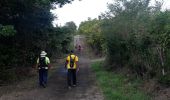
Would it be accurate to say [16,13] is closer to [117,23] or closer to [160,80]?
[117,23]

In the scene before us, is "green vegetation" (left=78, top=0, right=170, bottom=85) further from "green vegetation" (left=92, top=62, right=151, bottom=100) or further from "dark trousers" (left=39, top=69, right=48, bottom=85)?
"dark trousers" (left=39, top=69, right=48, bottom=85)

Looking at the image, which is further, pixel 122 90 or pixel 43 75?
pixel 43 75

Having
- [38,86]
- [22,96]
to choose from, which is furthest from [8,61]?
[22,96]

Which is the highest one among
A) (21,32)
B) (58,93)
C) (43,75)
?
(21,32)

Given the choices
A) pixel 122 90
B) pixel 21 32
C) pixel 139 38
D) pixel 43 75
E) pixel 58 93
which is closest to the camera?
pixel 122 90

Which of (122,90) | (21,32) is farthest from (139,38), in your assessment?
(21,32)

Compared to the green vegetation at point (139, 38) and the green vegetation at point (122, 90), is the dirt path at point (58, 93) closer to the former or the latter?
the green vegetation at point (122, 90)

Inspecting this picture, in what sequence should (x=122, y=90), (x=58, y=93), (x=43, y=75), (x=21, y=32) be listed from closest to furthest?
(x=122, y=90) → (x=58, y=93) → (x=43, y=75) → (x=21, y=32)

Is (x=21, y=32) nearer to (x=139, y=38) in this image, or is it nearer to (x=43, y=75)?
(x=43, y=75)

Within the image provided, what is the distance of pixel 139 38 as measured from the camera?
1666cm

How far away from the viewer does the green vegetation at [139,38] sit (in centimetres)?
1399

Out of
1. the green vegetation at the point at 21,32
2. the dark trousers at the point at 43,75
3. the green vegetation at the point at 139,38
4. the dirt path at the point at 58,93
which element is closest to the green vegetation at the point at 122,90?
the dirt path at the point at 58,93

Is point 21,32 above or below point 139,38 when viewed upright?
above

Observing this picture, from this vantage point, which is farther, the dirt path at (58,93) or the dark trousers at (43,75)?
the dark trousers at (43,75)
